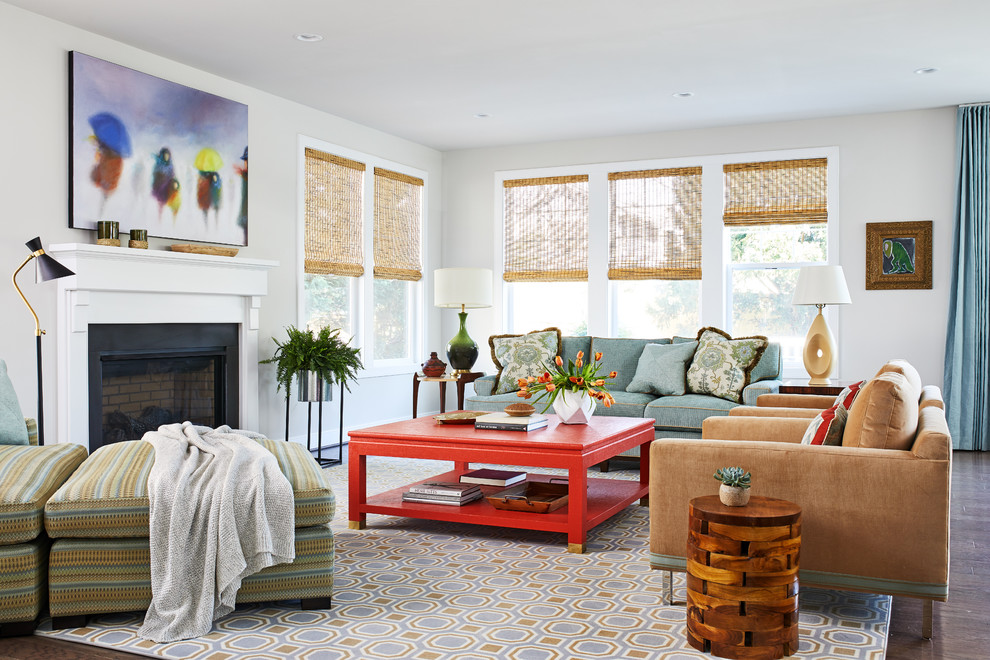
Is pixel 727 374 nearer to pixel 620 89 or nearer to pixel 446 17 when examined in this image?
pixel 620 89

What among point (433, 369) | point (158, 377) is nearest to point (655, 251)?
point (433, 369)

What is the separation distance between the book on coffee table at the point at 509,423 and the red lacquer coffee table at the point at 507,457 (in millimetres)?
45

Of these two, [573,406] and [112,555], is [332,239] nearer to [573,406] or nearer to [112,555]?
[573,406]

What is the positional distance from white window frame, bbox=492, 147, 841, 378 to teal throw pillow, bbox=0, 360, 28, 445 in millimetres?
5250

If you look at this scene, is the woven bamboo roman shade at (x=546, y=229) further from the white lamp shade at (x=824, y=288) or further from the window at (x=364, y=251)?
the white lamp shade at (x=824, y=288)

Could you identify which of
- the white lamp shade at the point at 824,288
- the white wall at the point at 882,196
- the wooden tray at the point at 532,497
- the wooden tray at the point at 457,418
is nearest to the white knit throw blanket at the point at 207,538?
the wooden tray at the point at 532,497

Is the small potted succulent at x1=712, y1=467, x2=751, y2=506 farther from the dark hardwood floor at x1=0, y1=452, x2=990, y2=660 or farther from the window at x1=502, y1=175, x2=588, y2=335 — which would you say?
the window at x1=502, y1=175, x2=588, y2=335

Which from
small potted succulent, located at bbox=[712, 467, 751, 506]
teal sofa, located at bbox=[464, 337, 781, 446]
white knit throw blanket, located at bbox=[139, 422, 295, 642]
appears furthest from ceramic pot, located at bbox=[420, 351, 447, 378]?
small potted succulent, located at bbox=[712, 467, 751, 506]

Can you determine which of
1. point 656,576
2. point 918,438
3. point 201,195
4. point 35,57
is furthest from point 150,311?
point 918,438

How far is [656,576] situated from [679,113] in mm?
4601

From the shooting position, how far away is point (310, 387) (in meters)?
5.93

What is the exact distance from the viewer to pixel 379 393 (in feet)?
24.7

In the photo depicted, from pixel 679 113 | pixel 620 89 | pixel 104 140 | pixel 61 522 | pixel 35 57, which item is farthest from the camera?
pixel 679 113

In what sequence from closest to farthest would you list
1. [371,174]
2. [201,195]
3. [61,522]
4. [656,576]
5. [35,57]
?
[61,522], [656,576], [35,57], [201,195], [371,174]
